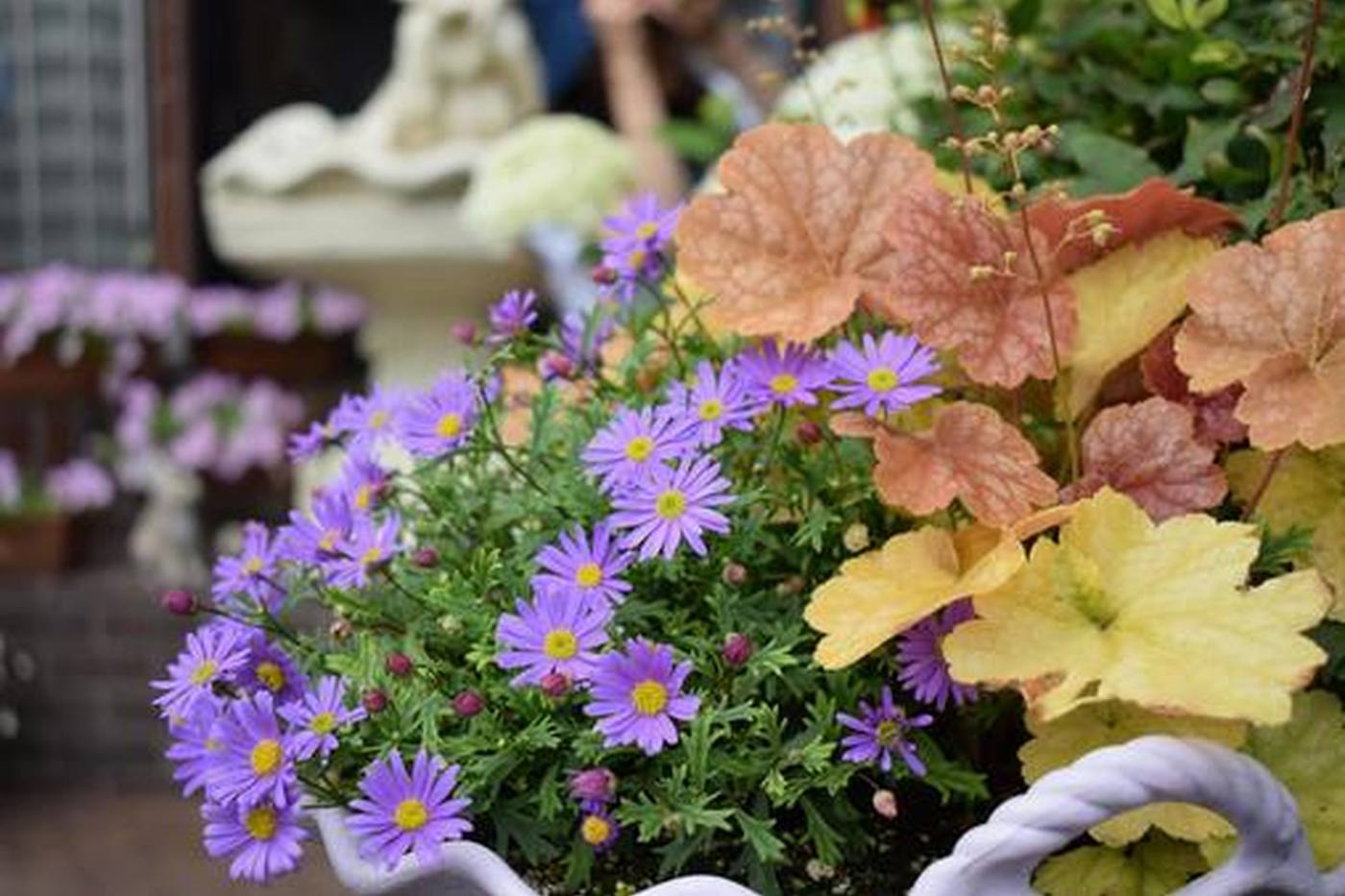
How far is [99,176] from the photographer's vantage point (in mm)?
4789

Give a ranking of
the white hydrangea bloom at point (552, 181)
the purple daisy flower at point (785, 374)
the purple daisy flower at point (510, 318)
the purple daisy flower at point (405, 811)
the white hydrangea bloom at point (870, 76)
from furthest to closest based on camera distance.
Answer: the white hydrangea bloom at point (552, 181), the white hydrangea bloom at point (870, 76), the purple daisy flower at point (510, 318), the purple daisy flower at point (785, 374), the purple daisy flower at point (405, 811)

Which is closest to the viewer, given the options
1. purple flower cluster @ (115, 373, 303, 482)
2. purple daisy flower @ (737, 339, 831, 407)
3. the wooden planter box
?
purple daisy flower @ (737, 339, 831, 407)

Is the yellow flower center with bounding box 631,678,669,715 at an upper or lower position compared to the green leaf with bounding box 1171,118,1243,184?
lower

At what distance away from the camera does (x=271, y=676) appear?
813 millimetres

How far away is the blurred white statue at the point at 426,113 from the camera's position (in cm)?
392

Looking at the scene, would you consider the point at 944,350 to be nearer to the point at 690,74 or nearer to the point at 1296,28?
the point at 1296,28

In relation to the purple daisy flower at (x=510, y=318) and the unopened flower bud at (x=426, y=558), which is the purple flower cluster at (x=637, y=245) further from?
the unopened flower bud at (x=426, y=558)

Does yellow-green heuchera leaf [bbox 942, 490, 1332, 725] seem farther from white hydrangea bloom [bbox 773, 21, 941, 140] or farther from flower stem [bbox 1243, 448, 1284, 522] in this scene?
white hydrangea bloom [bbox 773, 21, 941, 140]

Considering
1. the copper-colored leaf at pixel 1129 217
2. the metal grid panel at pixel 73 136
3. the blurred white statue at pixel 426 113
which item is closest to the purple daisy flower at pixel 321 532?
the copper-colored leaf at pixel 1129 217

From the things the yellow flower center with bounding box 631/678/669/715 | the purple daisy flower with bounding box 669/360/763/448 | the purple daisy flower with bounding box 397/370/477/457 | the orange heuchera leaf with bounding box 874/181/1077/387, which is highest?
the orange heuchera leaf with bounding box 874/181/1077/387

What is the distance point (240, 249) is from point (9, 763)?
45.4 inches

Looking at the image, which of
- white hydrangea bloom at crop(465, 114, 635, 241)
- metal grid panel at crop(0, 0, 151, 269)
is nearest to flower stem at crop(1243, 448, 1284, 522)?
white hydrangea bloom at crop(465, 114, 635, 241)

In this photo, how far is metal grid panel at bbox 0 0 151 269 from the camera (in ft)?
15.5

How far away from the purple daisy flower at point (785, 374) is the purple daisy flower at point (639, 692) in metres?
0.14
